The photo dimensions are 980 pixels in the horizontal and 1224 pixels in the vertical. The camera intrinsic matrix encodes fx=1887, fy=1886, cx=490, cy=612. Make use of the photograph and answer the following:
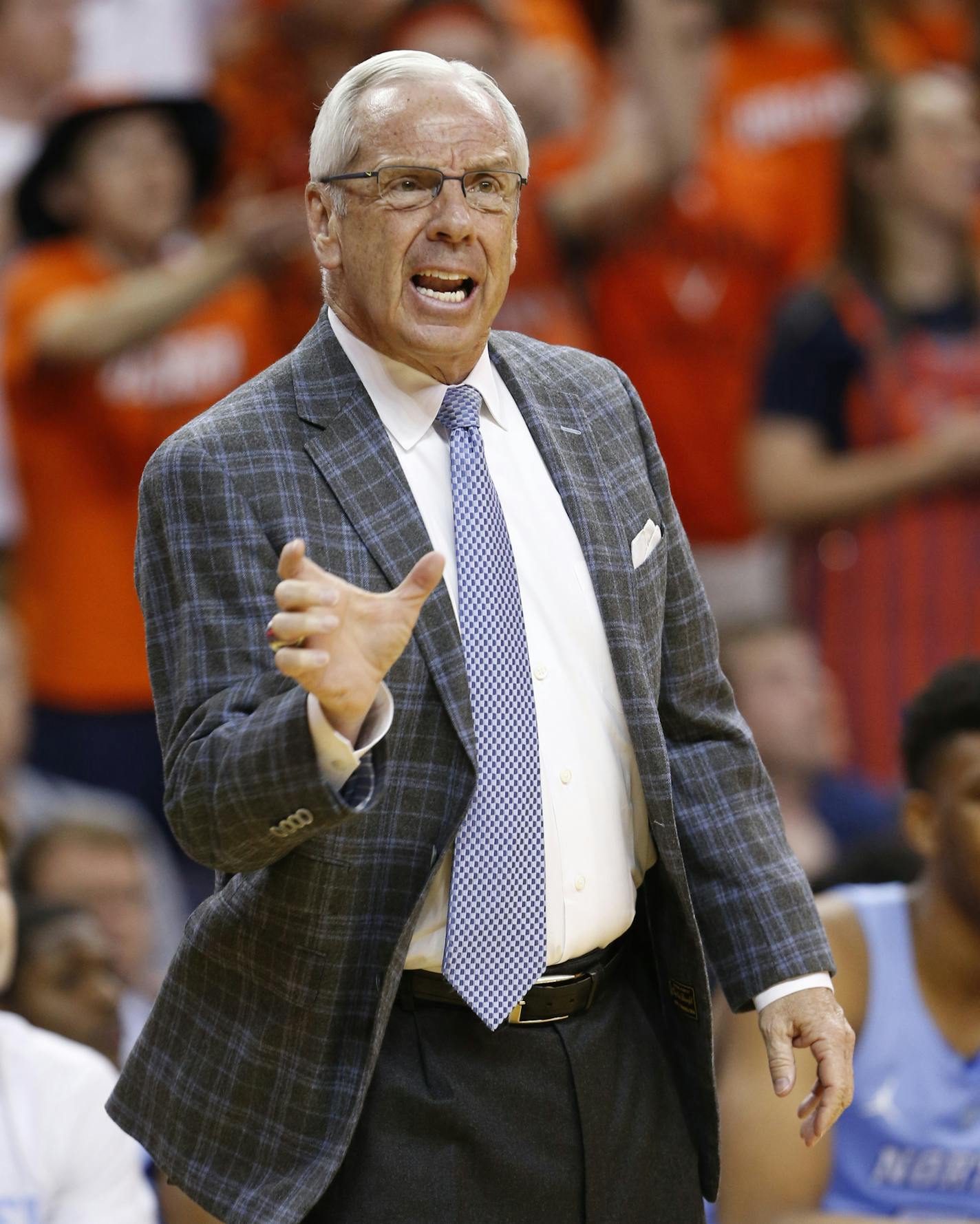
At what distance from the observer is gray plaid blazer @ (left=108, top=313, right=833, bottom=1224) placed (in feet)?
5.61

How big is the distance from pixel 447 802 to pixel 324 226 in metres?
0.61

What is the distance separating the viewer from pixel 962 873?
2.97 metres

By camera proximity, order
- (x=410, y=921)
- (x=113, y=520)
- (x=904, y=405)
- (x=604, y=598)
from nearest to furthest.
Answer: (x=410, y=921), (x=604, y=598), (x=113, y=520), (x=904, y=405)

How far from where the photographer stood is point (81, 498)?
442cm

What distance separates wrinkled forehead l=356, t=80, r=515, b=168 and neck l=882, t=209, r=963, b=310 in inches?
129

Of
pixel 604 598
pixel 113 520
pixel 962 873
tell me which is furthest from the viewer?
pixel 113 520

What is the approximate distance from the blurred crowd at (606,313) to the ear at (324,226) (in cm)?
227

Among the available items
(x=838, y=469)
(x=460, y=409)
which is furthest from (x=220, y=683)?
(x=838, y=469)

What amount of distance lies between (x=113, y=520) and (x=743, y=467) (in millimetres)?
1677

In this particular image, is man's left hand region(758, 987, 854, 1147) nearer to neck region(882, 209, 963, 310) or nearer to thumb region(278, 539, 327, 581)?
thumb region(278, 539, 327, 581)

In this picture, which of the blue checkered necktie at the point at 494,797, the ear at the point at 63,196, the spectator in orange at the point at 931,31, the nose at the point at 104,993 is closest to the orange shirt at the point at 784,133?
the spectator in orange at the point at 931,31

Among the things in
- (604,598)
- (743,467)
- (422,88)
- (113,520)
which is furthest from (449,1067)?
(743,467)

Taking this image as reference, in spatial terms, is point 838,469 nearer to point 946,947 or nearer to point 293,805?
point 946,947

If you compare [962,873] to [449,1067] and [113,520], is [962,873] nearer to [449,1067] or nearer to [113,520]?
[449,1067]
